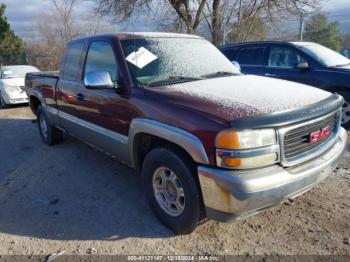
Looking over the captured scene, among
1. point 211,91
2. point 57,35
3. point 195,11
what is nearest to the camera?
point 211,91

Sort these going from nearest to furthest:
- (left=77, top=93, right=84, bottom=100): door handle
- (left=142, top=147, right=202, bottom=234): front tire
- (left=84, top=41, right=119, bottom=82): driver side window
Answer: (left=142, top=147, right=202, bottom=234): front tire, (left=84, top=41, right=119, bottom=82): driver side window, (left=77, top=93, right=84, bottom=100): door handle

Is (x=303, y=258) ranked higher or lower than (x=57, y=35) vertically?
lower

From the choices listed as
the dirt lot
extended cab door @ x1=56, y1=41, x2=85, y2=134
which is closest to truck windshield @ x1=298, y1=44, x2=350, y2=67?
the dirt lot

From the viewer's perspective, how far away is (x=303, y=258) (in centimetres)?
265

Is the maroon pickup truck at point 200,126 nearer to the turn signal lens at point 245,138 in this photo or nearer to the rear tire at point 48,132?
the turn signal lens at point 245,138

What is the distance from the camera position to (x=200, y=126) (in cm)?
253

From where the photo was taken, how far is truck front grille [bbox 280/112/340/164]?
254 centimetres

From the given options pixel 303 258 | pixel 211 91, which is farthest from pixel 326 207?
pixel 211 91

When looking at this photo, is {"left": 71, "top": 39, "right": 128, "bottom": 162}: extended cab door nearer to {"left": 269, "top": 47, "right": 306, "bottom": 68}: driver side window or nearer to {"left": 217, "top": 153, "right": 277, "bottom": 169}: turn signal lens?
{"left": 217, "top": 153, "right": 277, "bottom": 169}: turn signal lens

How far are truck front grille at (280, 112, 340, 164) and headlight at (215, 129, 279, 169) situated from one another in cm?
13

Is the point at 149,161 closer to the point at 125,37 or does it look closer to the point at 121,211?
the point at 121,211

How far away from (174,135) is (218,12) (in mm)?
14884

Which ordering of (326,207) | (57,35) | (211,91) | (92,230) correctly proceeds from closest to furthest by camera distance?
1. (211,91)
2. (92,230)
3. (326,207)
4. (57,35)

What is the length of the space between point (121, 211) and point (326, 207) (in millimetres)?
2221
